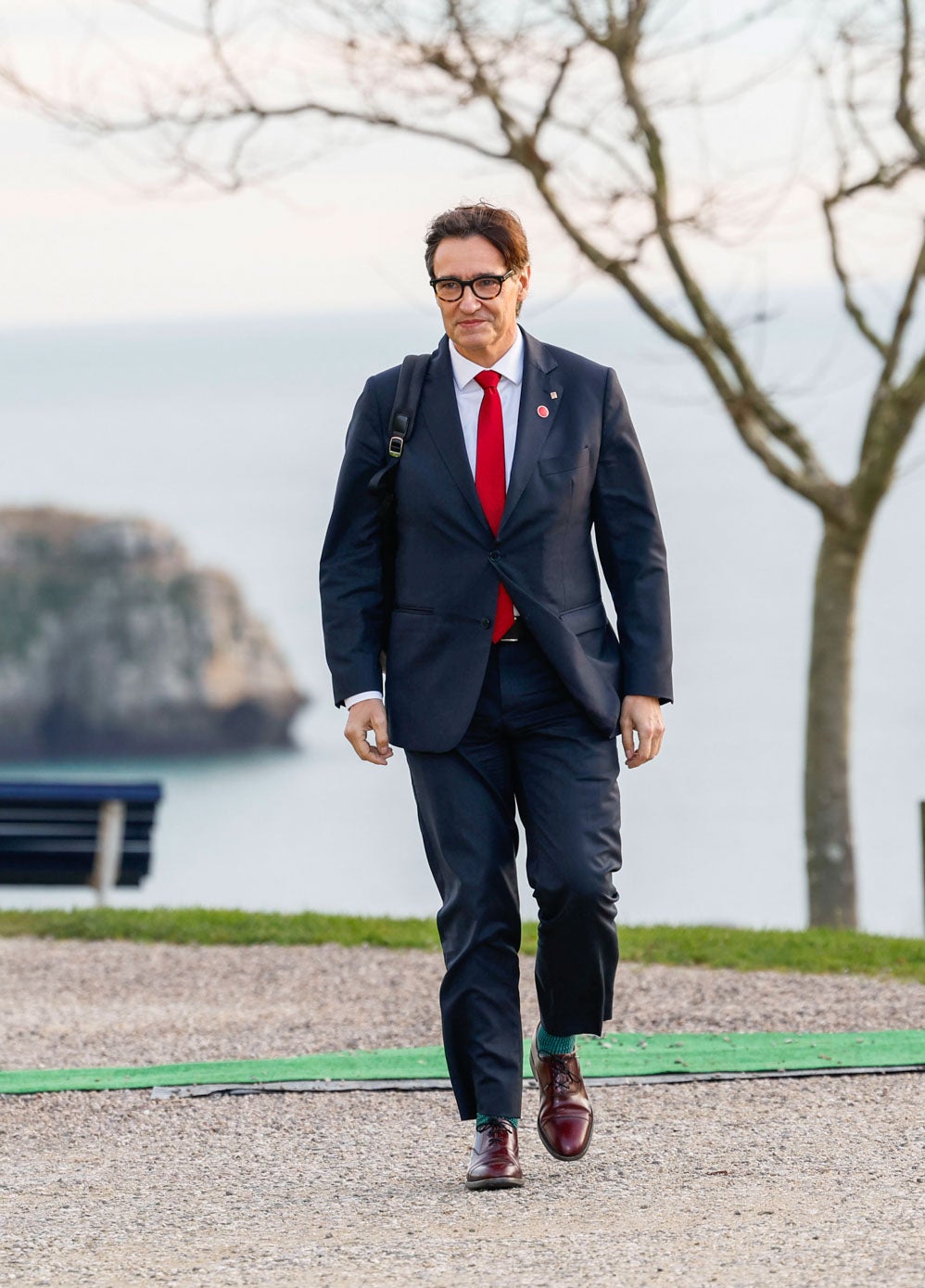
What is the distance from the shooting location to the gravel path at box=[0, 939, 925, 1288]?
368 cm

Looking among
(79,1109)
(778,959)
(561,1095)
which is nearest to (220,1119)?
(79,1109)

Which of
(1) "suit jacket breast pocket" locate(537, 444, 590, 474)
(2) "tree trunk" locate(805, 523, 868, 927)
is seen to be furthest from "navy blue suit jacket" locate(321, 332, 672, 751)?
(2) "tree trunk" locate(805, 523, 868, 927)

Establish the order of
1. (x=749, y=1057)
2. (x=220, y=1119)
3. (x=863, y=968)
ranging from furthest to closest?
(x=863, y=968) → (x=749, y=1057) → (x=220, y=1119)

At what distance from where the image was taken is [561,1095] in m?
4.40

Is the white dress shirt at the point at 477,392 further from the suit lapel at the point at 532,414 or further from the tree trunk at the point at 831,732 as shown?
the tree trunk at the point at 831,732

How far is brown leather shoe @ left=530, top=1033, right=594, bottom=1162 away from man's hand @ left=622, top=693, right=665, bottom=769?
723 millimetres

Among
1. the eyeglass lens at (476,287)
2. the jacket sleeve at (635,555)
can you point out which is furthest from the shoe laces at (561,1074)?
the eyeglass lens at (476,287)

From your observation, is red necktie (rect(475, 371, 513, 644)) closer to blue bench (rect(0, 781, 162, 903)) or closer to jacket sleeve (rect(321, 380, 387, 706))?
jacket sleeve (rect(321, 380, 387, 706))

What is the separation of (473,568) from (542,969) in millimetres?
943

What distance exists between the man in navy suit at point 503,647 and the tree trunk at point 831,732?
306 inches

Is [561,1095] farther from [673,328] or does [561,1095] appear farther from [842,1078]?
[673,328]

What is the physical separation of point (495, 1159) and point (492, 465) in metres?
1.56

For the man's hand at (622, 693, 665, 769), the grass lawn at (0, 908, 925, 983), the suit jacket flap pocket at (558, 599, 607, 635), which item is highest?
the suit jacket flap pocket at (558, 599, 607, 635)

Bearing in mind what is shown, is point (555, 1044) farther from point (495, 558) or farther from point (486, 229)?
point (486, 229)
